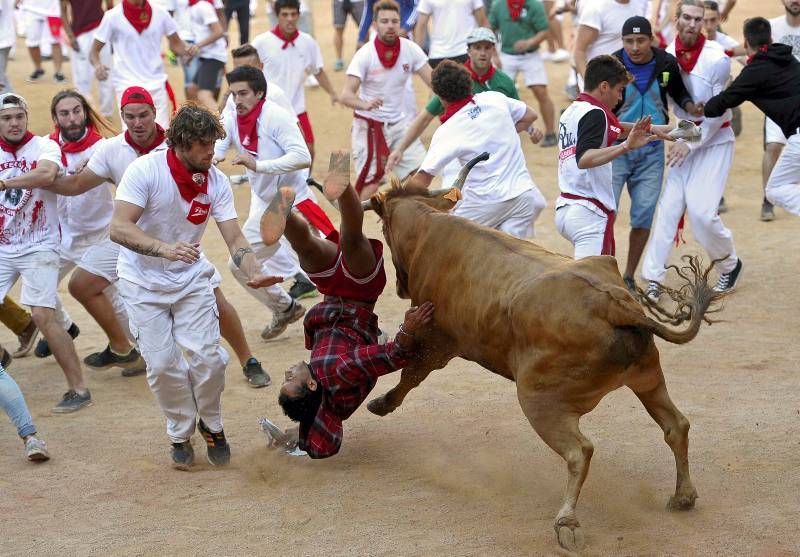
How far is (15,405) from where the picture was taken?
6.90 m

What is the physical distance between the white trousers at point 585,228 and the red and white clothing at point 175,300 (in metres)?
2.62

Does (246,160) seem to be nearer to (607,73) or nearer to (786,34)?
(607,73)

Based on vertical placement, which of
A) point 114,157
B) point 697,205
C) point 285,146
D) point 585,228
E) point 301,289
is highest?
point 114,157

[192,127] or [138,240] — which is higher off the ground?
[192,127]

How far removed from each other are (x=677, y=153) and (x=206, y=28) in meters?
6.79

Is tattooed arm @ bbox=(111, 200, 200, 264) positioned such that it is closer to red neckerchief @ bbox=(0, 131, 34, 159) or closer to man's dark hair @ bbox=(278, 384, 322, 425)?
man's dark hair @ bbox=(278, 384, 322, 425)

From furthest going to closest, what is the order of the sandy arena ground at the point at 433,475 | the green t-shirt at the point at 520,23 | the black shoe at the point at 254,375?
1. the green t-shirt at the point at 520,23
2. the black shoe at the point at 254,375
3. the sandy arena ground at the point at 433,475

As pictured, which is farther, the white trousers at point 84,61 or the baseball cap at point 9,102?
the white trousers at point 84,61

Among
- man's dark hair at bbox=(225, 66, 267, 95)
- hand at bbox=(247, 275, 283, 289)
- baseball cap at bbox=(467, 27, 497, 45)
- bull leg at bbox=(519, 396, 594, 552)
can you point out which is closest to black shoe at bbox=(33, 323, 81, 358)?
man's dark hair at bbox=(225, 66, 267, 95)

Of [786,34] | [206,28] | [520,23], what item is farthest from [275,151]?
[520,23]

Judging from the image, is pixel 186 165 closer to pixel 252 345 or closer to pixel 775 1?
pixel 252 345

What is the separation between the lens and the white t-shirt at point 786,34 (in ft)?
36.2

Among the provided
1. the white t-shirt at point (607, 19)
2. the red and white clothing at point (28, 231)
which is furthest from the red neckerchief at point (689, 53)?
the red and white clothing at point (28, 231)

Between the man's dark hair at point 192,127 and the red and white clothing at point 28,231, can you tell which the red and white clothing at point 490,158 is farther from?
the red and white clothing at point 28,231
